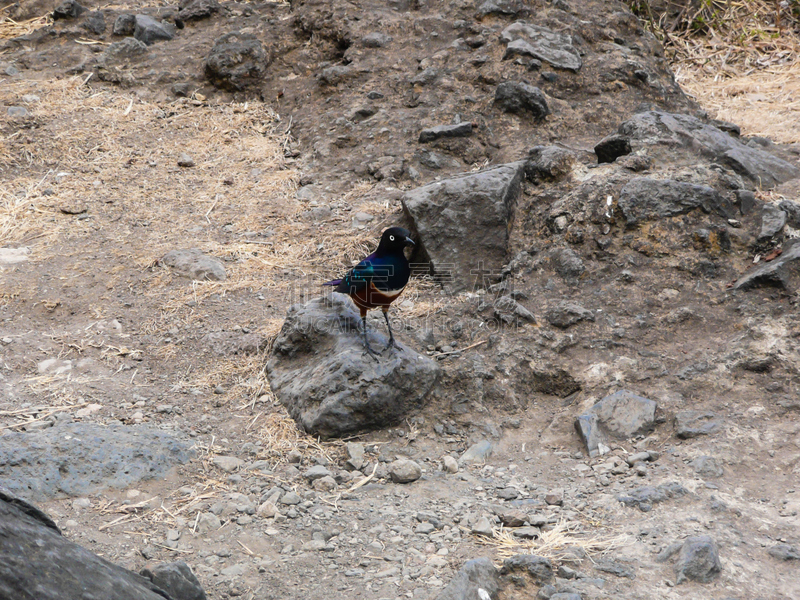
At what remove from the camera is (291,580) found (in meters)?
2.90

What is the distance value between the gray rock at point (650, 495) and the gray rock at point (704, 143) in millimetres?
3084

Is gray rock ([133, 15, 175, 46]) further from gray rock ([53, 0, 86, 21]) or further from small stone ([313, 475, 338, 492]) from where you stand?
small stone ([313, 475, 338, 492])

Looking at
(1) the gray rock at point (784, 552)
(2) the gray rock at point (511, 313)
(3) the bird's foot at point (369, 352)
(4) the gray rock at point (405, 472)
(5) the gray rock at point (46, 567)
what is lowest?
(4) the gray rock at point (405, 472)

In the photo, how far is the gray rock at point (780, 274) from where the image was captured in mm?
4410

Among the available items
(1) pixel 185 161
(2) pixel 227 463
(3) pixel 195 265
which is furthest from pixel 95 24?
(2) pixel 227 463

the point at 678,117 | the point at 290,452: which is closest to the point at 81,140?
the point at 290,452

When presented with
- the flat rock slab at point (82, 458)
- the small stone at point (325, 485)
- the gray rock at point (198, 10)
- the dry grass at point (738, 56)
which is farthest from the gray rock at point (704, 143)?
the gray rock at point (198, 10)

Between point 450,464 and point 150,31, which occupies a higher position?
point 450,464

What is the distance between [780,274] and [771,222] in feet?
1.87

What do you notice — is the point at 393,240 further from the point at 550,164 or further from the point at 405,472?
the point at 550,164

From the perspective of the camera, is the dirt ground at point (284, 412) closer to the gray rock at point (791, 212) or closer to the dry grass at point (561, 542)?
the dry grass at point (561, 542)

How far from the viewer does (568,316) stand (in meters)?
4.67

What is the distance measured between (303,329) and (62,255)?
277cm

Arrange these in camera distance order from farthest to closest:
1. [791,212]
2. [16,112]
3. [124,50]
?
[124,50] < [16,112] < [791,212]
